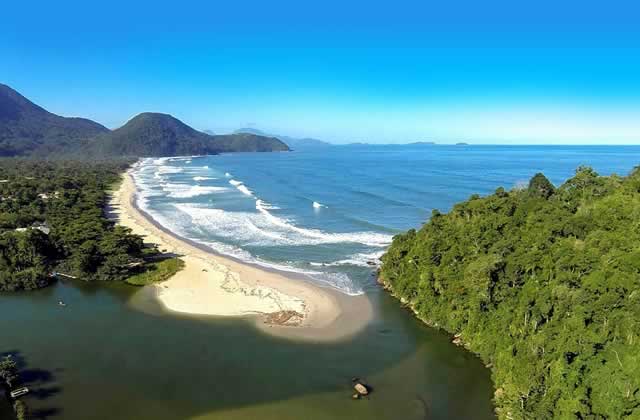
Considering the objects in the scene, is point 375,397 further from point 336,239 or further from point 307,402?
point 336,239

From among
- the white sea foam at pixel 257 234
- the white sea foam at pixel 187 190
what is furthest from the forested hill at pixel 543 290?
the white sea foam at pixel 187 190

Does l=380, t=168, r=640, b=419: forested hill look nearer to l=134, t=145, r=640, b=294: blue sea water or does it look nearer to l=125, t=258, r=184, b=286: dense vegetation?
l=134, t=145, r=640, b=294: blue sea water

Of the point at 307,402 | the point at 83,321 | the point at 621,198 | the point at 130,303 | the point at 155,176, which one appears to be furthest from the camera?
the point at 155,176

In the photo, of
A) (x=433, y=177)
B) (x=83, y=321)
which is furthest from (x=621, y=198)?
(x=433, y=177)

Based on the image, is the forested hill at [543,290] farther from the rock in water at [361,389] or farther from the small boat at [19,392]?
the small boat at [19,392]

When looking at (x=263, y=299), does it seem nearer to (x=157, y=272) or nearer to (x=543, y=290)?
(x=157, y=272)

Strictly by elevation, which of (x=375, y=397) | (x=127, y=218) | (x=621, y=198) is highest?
(x=621, y=198)

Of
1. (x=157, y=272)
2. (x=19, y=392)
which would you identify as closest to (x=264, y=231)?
(x=157, y=272)

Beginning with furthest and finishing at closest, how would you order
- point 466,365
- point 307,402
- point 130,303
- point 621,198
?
point 130,303 → point 621,198 → point 466,365 → point 307,402

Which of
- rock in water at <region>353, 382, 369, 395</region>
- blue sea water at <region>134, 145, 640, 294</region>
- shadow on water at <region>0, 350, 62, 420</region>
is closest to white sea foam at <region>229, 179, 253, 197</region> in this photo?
A: blue sea water at <region>134, 145, 640, 294</region>
